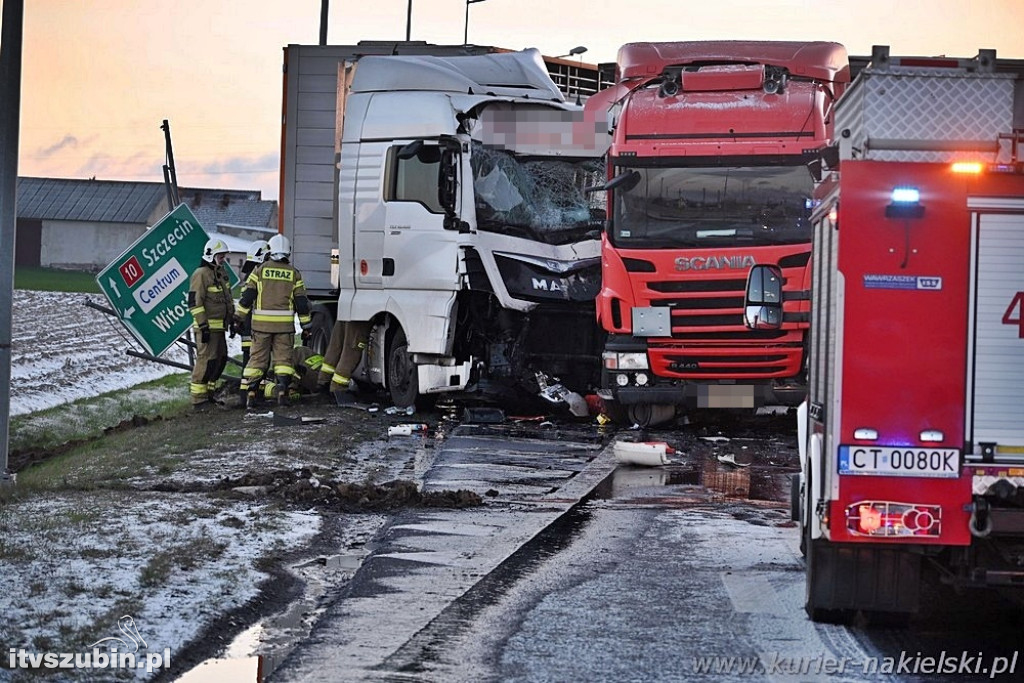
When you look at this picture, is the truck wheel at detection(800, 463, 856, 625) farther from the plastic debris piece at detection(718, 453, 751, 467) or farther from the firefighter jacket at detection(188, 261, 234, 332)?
the firefighter jacket at detection(188, 261, 234, 332)

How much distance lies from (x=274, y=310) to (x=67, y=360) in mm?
12212

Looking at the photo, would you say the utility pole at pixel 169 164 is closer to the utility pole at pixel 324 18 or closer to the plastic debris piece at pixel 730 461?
the plastic debris piece at pixel 730 461

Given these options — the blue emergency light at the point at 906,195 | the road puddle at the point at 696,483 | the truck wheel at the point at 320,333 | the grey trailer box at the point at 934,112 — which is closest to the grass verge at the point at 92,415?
the truck wheel at the point at 320,333

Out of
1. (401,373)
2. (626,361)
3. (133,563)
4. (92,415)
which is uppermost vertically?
(626,361)

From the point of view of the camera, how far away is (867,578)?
22.7ft

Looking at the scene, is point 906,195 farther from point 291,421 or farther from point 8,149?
point 291,421

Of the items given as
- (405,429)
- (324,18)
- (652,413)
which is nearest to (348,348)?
(405,429)

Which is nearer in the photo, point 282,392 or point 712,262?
point 712,262

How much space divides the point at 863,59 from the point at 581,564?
35.1ft

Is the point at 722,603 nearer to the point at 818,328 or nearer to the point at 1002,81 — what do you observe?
the point at 818,328

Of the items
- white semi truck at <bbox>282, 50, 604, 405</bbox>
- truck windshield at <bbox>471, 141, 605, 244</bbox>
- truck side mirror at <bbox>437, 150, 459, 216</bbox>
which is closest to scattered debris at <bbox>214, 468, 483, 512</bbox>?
white semi truck at <bbox>282, 50, 604, 405</bbox>

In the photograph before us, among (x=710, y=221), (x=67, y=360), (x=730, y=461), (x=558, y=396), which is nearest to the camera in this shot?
(x=730, y=461)

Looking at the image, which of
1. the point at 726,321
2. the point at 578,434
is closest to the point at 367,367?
the point at 578,434

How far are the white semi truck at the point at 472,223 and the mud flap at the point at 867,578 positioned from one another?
31.6ft
